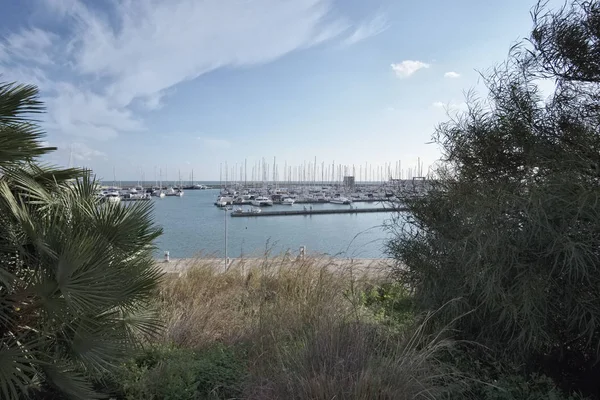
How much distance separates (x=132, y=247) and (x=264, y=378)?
1.74m

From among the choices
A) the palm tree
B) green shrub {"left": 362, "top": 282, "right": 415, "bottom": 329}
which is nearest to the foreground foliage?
green shrub {"left": 362, "top": 282, "right": 415, "bottom": 329}

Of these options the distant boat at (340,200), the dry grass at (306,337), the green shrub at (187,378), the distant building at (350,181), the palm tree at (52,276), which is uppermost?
the distant building at (350,181)

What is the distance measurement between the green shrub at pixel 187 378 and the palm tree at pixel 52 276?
420mm

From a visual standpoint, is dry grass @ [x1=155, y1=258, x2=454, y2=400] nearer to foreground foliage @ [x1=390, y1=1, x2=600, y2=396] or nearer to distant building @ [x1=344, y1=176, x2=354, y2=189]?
foreground foliage @ [x1=390, y1=1, x2=600, y2=396]

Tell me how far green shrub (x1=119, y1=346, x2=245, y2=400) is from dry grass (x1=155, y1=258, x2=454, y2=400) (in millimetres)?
213

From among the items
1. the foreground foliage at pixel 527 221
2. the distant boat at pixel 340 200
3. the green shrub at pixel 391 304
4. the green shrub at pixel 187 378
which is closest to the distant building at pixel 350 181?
the distant boat at pixel 340 200

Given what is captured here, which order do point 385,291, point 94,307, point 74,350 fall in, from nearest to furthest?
point 94,307
point 74,350
point 385,291

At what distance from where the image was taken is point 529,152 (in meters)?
3.81

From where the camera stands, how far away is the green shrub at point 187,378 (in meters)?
3.12

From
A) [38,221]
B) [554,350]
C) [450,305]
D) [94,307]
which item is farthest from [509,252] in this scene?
[38,221]

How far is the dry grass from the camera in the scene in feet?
8.03

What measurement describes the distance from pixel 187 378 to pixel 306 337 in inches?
47.8

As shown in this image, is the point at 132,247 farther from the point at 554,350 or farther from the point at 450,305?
the point at 554,350

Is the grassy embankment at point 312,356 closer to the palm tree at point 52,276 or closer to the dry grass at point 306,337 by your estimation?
the dry grass at point 306,337
